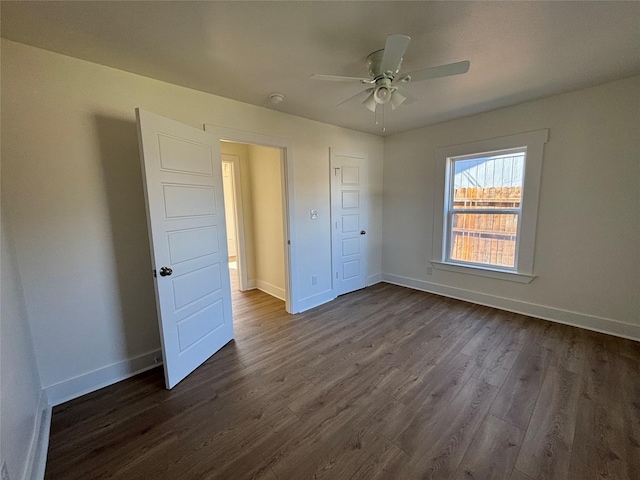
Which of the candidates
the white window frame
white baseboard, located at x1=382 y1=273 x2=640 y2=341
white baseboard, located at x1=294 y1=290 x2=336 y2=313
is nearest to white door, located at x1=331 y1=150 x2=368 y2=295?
white baseboard, located at x1=294 y1=290 x2=336 y2=313

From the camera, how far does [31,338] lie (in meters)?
1.77

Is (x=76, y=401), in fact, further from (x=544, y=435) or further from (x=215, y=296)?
(x=544, y=435)

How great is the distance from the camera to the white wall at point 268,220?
148 inches

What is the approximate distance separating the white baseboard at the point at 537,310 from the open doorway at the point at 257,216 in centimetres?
219

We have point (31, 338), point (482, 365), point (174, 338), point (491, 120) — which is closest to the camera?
point (31, 338)

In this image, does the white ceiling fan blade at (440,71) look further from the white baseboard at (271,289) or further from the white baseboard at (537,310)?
the white baseboard at (271,289)

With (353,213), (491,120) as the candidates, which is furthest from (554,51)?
(353,213)

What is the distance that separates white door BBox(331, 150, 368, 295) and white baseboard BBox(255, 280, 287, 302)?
0.80m

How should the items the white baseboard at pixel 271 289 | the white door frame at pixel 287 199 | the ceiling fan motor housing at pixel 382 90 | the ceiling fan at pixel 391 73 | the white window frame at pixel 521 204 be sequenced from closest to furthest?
the ceiling fan at pixel 391 73 < the ceiling fan motor housing at pixel 382 90 < the white door frame at pixel 287 199 < the white window frame at pixel 521 204 < the white baseboard at pixel 271 289

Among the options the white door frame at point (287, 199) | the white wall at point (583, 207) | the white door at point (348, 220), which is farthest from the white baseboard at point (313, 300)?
the white wall at point (583, 207)

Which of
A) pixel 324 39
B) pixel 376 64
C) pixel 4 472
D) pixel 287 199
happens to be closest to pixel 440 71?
pixel 376 64

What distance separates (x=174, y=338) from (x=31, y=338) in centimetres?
87

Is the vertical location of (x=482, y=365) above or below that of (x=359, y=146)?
below

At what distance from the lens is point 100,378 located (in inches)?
80.7
